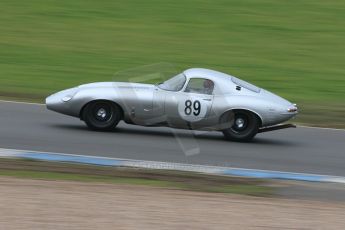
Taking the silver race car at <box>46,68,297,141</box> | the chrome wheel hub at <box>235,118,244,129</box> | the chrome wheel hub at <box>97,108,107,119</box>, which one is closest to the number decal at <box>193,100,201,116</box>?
the silver race car at <box>46,68,297,141</box>

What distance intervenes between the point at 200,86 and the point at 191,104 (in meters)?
0.39

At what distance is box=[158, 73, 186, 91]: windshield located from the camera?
13.5 meters

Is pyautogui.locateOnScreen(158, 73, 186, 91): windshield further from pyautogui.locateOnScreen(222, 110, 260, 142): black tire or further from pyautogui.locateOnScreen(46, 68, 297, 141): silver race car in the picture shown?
pyautogui.locateOnScreen(222, 110, 260, 142): black tire

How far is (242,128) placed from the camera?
45.1 feet

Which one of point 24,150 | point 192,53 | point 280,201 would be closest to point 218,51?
point 192,53

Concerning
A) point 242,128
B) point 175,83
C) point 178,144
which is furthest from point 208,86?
point 178,144

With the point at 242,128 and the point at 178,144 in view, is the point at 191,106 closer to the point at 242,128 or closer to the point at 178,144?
the point at 178,144

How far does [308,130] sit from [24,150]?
5949 millimetres

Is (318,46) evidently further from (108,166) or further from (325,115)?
(108,166)

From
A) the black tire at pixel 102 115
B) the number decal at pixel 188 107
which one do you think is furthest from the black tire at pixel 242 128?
the black tire at pixel 102 115

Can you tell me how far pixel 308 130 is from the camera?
602 inches

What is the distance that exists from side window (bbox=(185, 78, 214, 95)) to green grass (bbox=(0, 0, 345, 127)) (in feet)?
11.1

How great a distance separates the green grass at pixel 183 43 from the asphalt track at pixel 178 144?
1.95 meters

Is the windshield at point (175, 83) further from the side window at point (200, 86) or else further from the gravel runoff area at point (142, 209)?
the gravel runoff area at point (142, 209)
